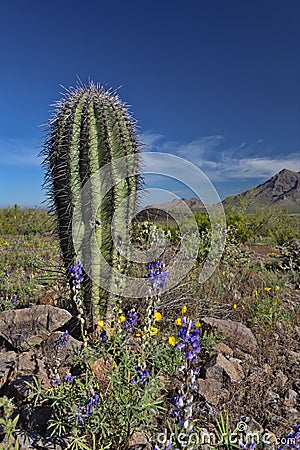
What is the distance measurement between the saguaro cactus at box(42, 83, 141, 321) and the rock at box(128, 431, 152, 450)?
1208mm

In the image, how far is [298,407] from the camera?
2.34 m

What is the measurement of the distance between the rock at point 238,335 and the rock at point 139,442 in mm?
1365

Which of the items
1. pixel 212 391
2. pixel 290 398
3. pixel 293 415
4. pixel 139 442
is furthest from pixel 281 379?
pixel 139 442

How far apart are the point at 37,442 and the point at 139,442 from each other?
19.7 inches

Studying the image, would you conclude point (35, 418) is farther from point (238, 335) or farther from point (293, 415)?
point (238, 335)

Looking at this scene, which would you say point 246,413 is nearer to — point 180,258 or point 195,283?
point 195,283

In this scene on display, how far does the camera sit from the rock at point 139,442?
1736 millimetres

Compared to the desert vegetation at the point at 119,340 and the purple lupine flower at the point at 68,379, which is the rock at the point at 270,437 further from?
the purple lupine flower at the point at 68,379

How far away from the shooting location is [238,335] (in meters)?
3.04

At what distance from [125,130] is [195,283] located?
1973mm

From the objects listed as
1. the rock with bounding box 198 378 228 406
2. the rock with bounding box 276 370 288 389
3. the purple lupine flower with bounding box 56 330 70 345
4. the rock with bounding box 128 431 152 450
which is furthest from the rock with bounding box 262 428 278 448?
the purple lupine flower with bounding box 56 330 70 345

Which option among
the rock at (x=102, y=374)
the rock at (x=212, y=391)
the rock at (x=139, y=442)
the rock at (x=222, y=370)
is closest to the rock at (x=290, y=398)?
the rock at (x=222, y=370)

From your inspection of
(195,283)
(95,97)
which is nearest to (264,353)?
(195,283)

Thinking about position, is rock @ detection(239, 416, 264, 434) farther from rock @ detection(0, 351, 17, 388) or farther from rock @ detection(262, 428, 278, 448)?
rock @ detection(0, 351, 17, 388)
